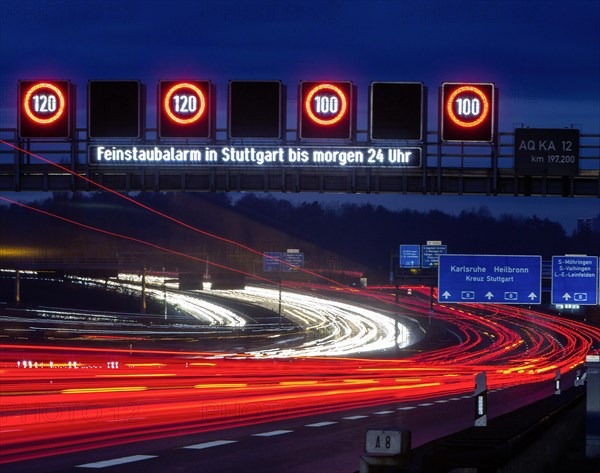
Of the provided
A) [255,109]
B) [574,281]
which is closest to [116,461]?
[255,109]

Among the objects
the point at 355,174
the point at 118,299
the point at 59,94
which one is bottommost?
the point at 118,299

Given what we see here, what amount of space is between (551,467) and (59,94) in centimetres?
1544

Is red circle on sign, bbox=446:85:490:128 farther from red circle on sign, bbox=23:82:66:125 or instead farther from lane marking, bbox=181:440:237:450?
lane marking, bbox=181:440:237:450

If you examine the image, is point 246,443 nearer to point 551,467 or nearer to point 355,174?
point 551,467

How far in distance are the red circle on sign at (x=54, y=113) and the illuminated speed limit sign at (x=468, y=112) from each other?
8.64 metres

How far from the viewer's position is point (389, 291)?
126 m

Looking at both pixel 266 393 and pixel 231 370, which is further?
pixel 231 370

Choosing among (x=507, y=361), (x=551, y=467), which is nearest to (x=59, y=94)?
(x=551, y=467)

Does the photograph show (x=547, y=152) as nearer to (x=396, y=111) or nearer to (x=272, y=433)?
(x=396, y=111)

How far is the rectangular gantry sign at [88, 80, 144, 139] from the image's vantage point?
27312mm

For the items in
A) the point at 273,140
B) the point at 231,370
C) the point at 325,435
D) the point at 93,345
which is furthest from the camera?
the point at 93,345

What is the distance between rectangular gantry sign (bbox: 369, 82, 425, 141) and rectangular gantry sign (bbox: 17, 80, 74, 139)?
697 cm

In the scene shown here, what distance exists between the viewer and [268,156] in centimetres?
2698

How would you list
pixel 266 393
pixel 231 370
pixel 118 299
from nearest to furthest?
pixel 266 393
pixel 231 370
pixel 118 299
